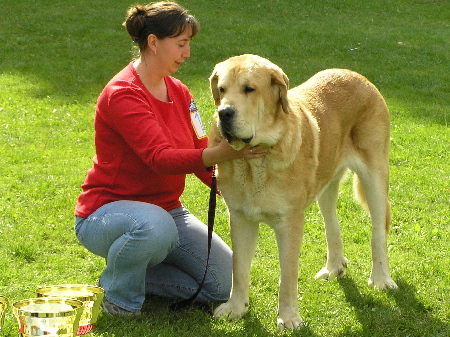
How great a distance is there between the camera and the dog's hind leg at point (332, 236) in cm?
485

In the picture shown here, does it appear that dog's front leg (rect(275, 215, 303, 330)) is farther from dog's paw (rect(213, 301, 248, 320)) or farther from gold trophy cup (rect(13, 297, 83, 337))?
gold trophy cup (rect(13, 297, 83, 337))

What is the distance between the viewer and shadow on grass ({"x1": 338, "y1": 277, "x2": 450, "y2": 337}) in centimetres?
393

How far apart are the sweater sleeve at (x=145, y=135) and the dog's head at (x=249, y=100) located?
30 centimetres

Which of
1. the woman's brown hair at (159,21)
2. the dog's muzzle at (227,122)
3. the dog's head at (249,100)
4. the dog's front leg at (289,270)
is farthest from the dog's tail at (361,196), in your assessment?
the woman's brown hair at (159,21)

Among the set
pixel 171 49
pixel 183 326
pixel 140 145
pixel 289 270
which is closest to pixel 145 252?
pixel 183 326

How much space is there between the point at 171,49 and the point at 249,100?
0.76m

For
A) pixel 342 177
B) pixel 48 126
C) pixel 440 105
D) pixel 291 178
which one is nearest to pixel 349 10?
pixel 440 105

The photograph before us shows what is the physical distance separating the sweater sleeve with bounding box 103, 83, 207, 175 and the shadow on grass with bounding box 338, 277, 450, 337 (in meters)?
1.38

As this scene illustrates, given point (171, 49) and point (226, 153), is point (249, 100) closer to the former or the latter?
point (226, 153)

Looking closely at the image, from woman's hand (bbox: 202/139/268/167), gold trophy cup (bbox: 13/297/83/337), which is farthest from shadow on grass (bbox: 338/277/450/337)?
gold trophy cup (bbox: 13/297/83/337)

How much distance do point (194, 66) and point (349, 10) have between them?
20.2 ft

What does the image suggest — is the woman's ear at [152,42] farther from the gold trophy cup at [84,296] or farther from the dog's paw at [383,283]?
the dog's paw at [383,283]

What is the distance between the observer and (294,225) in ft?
13.1

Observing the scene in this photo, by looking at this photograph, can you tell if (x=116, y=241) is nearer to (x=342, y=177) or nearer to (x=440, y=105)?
(x=342, y=177)
